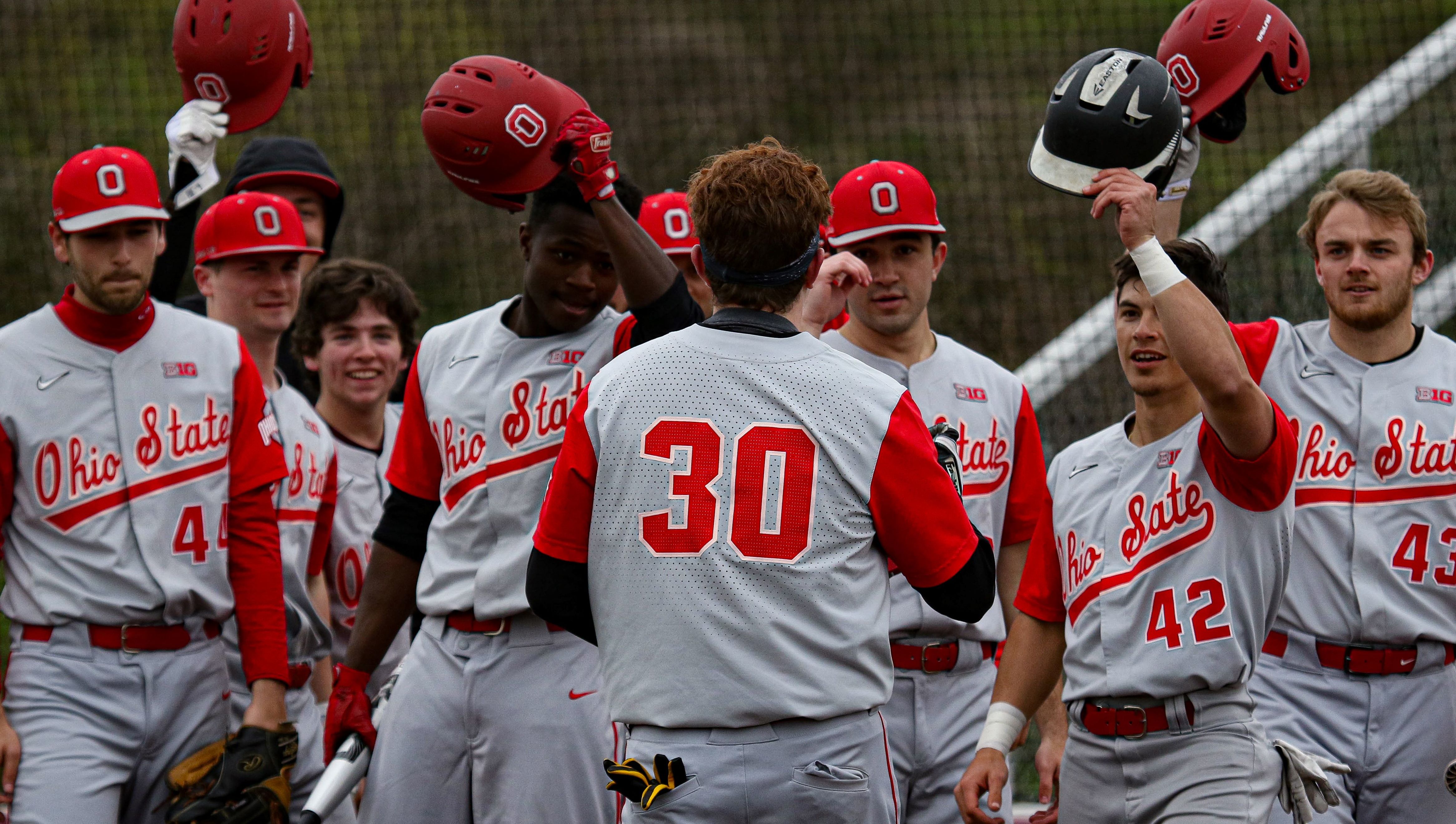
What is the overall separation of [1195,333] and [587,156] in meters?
1.51

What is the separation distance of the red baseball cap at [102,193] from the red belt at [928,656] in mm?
2418

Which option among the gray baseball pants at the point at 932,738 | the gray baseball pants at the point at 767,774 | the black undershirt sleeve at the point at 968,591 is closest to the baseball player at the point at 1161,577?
the gray baseball pants at the point at 932,738

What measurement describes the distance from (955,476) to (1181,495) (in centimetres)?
83

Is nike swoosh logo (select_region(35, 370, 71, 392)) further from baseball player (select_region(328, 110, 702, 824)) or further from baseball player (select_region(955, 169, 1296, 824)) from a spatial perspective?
baseball player (select_region(955, 169, 1296, 824))

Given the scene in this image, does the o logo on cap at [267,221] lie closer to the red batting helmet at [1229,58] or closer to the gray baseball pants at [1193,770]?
the red batting helmet at [1229,58]

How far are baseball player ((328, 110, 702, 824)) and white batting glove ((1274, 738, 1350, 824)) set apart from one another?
64.3 inches

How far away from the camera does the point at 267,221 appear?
5.23 metres

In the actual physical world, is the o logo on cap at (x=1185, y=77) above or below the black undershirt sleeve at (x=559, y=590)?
above

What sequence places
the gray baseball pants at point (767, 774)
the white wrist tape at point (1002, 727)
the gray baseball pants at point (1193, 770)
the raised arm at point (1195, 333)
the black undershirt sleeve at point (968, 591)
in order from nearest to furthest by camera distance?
the gray baseball pants at point (767, 774), the black undershirt sleeve at point (968, 591), the raised arm at point (1195, 333), the gray baseball pants at point (1193, 770), the white wrist tape at point (1002, 727)

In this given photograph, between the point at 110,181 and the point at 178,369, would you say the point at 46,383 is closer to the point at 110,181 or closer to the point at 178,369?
the point at 178,369

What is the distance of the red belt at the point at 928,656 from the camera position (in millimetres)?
4395

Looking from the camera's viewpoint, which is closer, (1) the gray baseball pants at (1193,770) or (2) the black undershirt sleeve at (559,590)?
(2) the black undershirt sleeve at (559,590)

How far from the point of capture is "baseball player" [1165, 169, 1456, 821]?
4.26 meters

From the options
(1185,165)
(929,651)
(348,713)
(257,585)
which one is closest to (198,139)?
(257,585)
